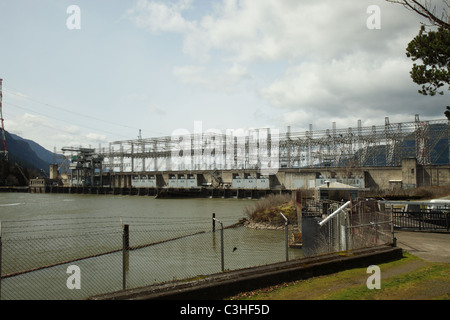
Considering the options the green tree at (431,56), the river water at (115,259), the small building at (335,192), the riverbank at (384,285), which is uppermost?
the green tree at (431,56)

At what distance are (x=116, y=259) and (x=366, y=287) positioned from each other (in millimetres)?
13774

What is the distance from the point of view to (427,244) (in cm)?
1273

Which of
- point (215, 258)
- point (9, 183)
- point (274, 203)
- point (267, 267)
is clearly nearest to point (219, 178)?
point (274, 203)

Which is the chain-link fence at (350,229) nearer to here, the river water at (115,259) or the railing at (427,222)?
the railing at (427,222)

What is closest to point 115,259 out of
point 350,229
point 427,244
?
point 350,229

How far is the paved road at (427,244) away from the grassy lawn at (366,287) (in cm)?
148

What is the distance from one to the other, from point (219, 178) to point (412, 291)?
8639 cm

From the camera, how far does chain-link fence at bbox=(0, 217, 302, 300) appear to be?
12836mm

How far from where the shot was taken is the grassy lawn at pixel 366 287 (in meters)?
→ 7.11

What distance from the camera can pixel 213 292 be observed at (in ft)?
24.4

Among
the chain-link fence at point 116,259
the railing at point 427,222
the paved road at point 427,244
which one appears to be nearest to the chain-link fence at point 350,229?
the paved road at point 427,244

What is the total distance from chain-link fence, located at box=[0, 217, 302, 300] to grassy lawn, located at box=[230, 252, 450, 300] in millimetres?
2545

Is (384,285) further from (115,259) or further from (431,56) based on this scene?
(115,259)
